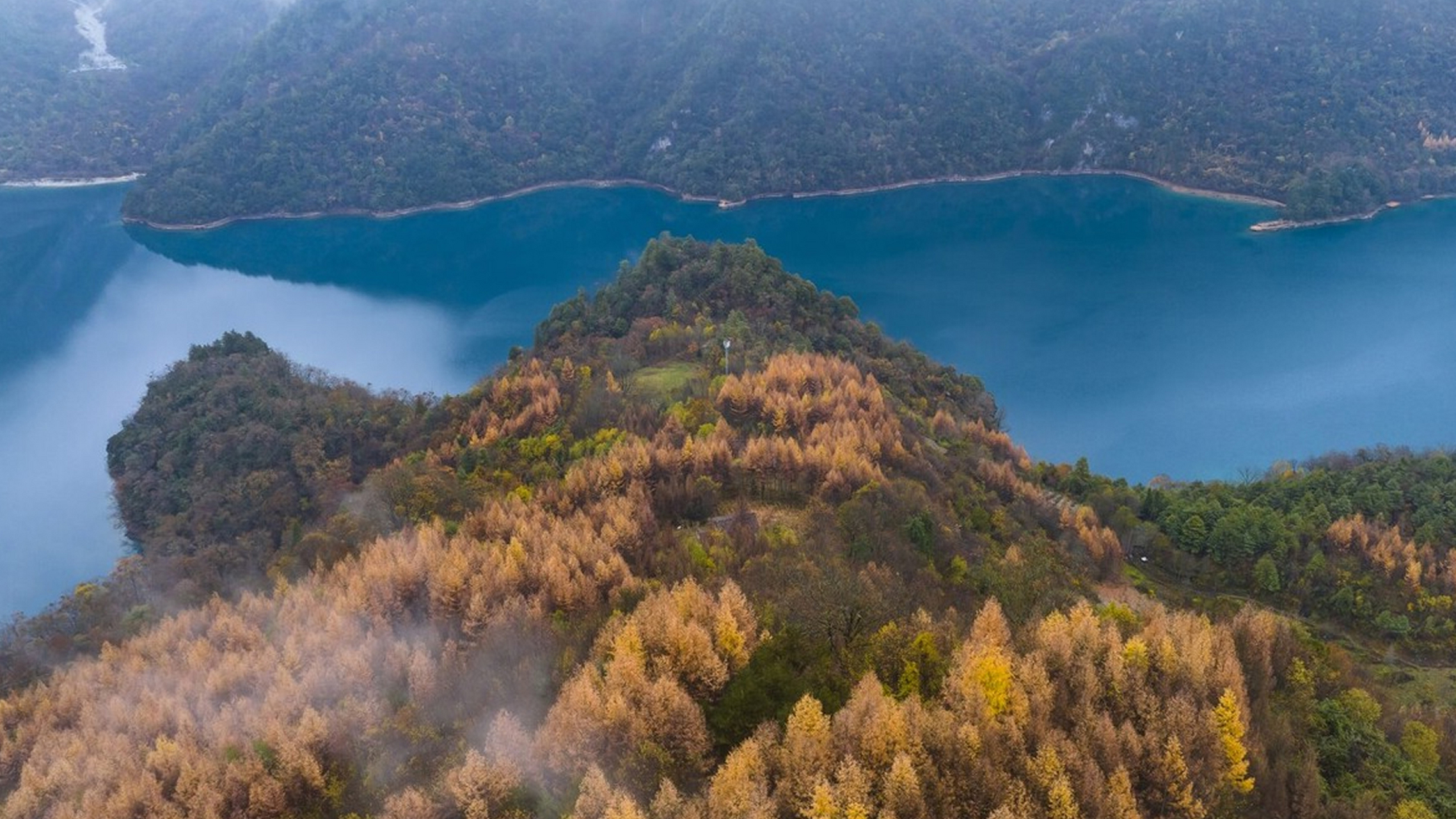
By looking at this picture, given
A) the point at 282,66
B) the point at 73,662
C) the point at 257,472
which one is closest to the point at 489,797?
the point at 73,662

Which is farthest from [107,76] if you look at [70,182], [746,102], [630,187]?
[746,102]

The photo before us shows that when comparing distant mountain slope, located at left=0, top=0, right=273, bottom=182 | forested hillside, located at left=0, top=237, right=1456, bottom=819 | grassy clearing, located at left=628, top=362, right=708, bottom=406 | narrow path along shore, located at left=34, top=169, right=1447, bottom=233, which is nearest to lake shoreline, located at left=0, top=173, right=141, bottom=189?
narrow path along shore, located at left=34, top=169, right=1447, bottom=233

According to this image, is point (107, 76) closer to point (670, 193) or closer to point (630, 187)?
point (630, 187)

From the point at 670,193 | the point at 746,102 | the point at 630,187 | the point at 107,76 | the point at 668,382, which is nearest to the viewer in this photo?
the point at 668,382

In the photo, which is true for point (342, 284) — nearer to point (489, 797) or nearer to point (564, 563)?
point (564, 563)

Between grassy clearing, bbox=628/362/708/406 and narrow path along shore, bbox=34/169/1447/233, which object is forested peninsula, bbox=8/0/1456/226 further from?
grassy clearing, bbox=628/362/708/406

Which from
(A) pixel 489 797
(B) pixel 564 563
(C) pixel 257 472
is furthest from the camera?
(C) pixel 257 472
